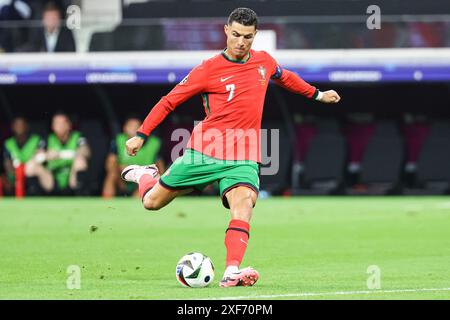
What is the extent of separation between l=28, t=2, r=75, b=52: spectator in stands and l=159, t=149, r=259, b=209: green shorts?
41.7 feet

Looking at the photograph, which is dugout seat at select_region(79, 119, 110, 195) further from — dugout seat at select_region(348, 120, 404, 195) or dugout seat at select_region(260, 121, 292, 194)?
dugout seat at select_region(348, 120, 404, 195)

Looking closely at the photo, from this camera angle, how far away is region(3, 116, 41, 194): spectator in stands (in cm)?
2322

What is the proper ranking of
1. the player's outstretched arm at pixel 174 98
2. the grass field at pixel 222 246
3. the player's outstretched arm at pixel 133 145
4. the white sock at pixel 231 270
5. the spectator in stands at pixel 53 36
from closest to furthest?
the grass field at pixel 222 246
the white sock at pixel 231 270
the player's outstretched arm at pixel 133 145
the player's outstretched arm at pixel 174 98
the spectator in stands at pixel 53 36

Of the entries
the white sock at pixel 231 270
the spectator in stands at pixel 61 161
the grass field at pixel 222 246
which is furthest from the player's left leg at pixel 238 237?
the spectator in stands at pixel 61 161

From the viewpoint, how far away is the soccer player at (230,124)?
9.97 metres

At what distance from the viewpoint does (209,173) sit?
10.3 metres

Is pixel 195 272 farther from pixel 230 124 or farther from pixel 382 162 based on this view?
pixel 382 162

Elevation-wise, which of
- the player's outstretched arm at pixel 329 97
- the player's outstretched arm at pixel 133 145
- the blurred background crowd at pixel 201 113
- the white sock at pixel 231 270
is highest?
the blurred background crowd at pixel 201 113

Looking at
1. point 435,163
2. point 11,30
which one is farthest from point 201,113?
point 435,163

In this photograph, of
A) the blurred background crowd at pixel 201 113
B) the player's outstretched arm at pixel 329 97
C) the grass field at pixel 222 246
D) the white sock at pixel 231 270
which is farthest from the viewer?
the blurred background crowd at pixel 201 113

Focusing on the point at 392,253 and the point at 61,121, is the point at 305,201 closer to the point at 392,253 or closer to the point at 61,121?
the point at 61,121

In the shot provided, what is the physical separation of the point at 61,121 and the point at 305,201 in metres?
4.70

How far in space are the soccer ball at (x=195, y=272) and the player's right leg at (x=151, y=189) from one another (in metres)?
0.88

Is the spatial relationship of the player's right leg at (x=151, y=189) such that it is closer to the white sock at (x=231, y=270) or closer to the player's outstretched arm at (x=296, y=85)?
the white sock at (x=231, y=270)
